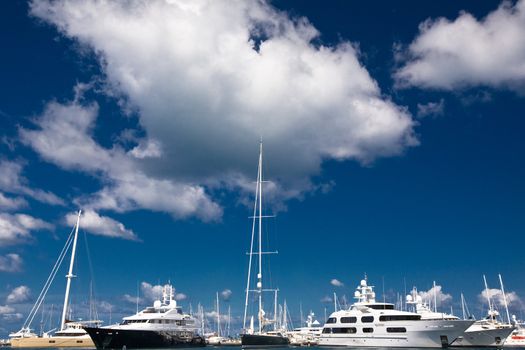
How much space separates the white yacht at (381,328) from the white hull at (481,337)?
19.8 feet

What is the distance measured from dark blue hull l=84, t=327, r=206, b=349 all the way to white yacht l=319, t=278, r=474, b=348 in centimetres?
2673

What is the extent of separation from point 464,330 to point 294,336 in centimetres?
6155

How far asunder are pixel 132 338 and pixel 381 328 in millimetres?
38428

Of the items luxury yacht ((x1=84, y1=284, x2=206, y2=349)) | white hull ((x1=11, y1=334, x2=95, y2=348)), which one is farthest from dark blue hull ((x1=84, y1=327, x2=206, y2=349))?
white hull ((x1=11, y1=334, x2=95, y2=348))

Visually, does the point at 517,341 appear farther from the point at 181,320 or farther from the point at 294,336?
the point at 181,320

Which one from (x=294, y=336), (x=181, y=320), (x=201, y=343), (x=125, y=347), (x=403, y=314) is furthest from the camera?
(x=294, y=336)

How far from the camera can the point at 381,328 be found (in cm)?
8119

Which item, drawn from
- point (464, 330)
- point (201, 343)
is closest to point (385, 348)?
point (464, 330)

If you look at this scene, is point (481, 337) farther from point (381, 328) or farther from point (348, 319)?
point (348, 319)

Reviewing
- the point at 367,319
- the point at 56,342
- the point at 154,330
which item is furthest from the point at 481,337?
the point at 56,342

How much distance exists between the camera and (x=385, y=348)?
79250 millimetres

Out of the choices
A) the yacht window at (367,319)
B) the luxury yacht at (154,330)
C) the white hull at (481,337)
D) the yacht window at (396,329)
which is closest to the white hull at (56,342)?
the luxury yacht at (154,330)

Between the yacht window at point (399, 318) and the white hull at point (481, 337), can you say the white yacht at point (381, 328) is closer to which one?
the yacht window at point (399, 318)

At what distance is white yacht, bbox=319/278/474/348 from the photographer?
7781 cm
